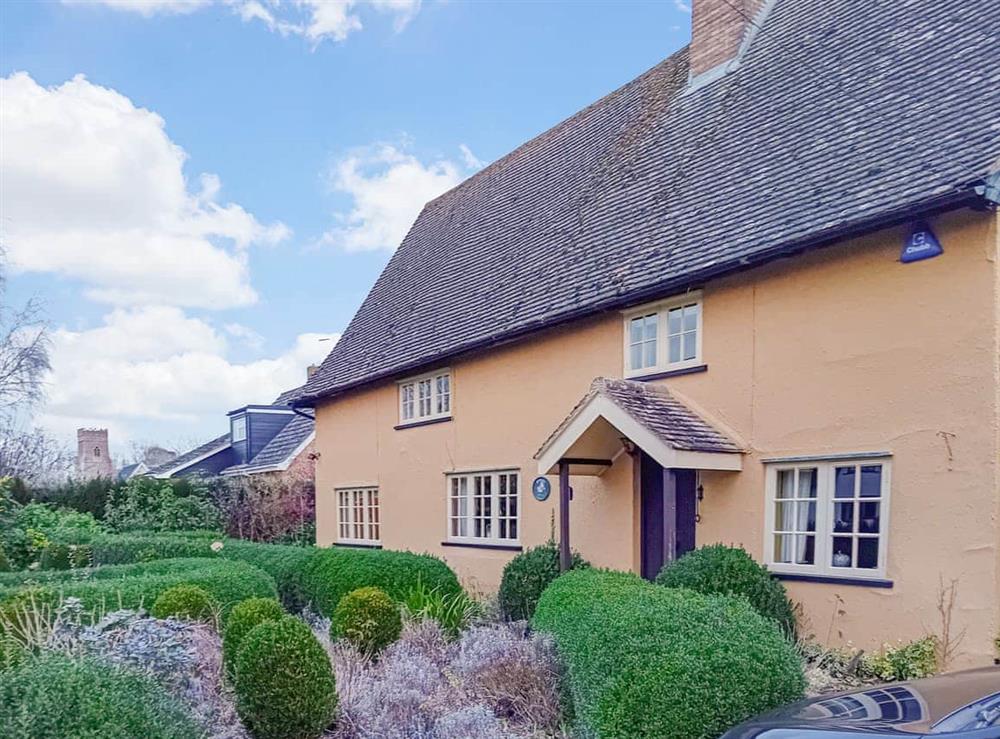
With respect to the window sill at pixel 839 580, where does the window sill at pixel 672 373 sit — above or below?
above

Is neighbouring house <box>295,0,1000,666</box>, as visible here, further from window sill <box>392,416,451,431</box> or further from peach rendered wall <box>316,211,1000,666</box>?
window sill <box>392,416,451,431</box>

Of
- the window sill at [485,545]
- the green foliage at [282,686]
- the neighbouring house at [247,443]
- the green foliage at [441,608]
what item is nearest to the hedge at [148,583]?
the green foliage at [441,608]

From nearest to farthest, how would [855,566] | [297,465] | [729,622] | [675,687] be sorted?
[675,687], [729,622], [855,566], [297,465]

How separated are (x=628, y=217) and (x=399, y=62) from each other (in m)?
4.31

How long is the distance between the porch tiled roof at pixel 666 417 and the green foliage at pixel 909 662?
2573 millimetres

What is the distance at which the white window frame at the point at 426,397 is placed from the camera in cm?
1443

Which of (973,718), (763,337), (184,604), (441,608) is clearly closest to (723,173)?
(763,337)

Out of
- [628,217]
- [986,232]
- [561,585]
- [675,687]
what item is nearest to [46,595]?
[561,585]

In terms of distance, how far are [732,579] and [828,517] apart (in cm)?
124

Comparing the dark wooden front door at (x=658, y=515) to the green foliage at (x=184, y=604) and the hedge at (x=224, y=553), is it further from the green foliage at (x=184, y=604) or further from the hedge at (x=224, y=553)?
the hedge at (x=224, y=553)

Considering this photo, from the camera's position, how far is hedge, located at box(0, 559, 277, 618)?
345 inches

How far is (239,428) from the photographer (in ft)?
106

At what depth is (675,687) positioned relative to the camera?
5.39 metres

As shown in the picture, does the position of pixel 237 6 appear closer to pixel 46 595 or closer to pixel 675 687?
pixel 46 595
